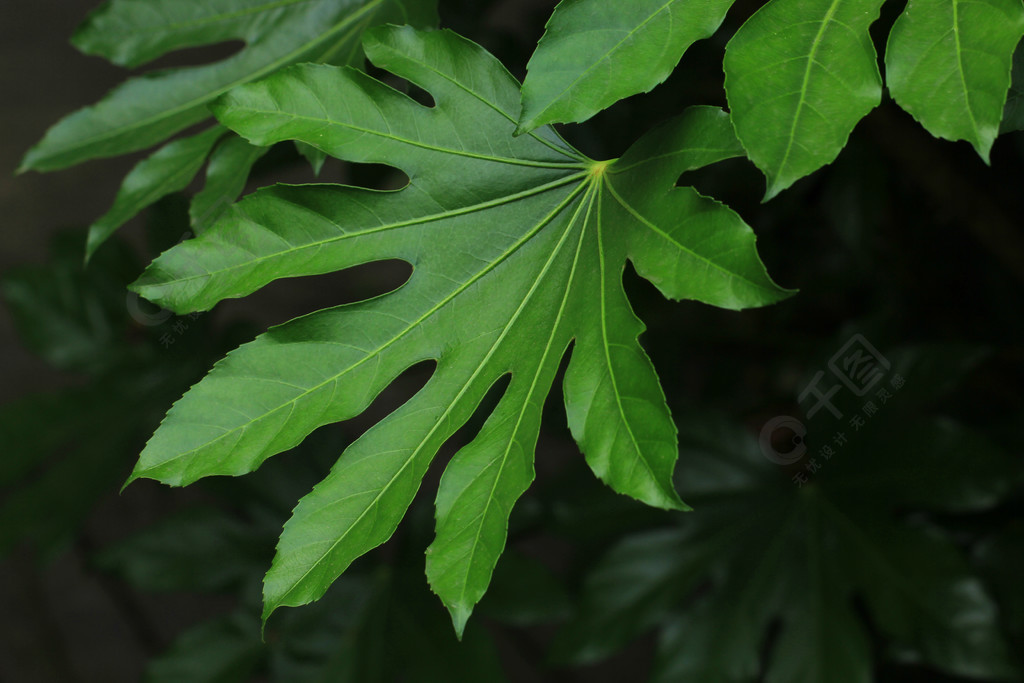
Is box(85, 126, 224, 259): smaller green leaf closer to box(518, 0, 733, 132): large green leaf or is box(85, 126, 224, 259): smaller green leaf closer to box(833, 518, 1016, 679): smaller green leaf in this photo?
box(518, 0, 733, 132): large green leaf

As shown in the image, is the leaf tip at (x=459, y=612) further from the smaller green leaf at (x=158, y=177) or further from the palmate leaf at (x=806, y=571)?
the palmate leaf at (x=806, y=571)

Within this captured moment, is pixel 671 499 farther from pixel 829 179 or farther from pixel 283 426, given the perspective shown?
pixel 829 179

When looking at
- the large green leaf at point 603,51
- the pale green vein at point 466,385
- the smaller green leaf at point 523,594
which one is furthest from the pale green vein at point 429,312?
the smaller green leaf at point 523,594

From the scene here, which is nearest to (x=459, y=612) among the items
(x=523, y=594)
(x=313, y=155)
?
(x=313, y=155)

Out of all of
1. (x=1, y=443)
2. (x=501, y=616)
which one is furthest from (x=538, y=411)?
(x=1, y=443)

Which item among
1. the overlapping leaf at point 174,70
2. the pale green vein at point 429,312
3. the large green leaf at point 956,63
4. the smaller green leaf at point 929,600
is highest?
the overlapping leaf at point 174,70

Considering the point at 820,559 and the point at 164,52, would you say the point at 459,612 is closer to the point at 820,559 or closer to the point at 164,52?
the point at 164,52

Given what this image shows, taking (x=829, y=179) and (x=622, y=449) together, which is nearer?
(x=622, y=449)
